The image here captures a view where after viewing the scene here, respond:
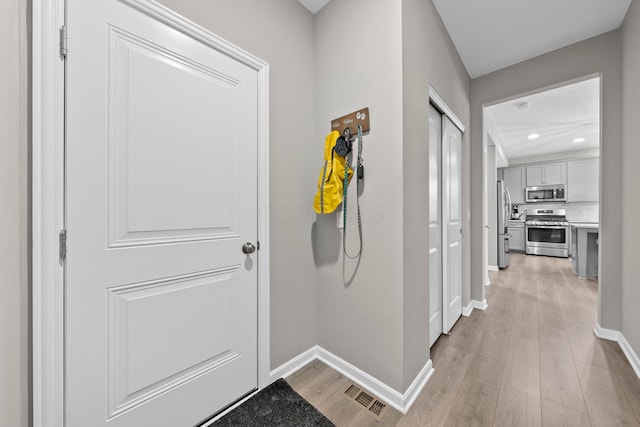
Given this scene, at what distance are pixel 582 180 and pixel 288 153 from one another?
7217 millimetres

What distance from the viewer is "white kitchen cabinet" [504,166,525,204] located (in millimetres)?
6297

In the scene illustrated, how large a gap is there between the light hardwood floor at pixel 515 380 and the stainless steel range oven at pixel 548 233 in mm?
3796

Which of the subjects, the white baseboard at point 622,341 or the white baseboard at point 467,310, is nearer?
the white baseboard at point 622,341

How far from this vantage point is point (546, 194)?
5910mm

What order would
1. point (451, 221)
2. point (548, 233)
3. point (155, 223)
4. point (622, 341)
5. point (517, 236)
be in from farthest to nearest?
point (517, 236) < point (548, 233) < point (451, 221) < point (622, 341) < point (155, 223)

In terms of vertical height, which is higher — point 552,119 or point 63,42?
point 552,119

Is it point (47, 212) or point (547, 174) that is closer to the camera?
point (47, 212)

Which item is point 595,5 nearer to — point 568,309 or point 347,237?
point 347,237

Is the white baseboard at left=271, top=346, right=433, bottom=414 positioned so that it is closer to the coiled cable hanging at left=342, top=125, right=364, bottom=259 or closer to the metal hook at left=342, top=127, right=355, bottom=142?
the coiled cable hanging at left=342, top=125, right=364, bottom=259

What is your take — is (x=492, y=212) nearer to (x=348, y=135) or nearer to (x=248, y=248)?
(x=348, y=135)

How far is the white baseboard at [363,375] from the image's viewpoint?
4.61 ft

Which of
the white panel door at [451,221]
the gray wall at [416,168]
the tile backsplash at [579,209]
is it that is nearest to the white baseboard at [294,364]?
the gray wall at [416,168]

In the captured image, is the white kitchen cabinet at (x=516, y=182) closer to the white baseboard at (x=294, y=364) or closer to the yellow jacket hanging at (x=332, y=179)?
the yellow jacket hanging at (x=332, y=179)

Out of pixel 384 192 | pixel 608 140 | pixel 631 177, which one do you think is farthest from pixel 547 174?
pixel 384 192
